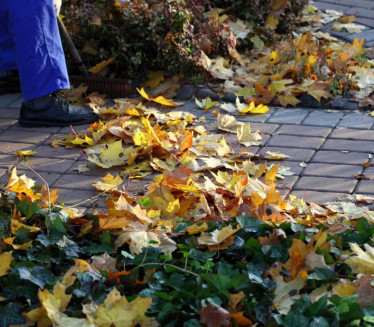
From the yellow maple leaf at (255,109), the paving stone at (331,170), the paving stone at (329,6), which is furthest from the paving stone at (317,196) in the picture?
the paving stone at (329,6)

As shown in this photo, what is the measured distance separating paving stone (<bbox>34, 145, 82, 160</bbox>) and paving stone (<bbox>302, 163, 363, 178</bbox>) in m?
1.21

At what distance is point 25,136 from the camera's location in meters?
3.86

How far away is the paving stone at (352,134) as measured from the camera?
365 cm

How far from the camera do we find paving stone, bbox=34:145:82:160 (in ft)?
11.7

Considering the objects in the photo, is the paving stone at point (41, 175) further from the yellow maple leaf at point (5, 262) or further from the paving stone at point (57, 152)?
the yellow maple leaf at point (5, 262)

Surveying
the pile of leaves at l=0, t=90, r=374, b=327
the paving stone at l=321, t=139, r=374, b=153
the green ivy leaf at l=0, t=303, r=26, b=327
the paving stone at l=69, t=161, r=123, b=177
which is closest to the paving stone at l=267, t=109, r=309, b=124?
the paving stone at l=321, t=139, r=374, b=153

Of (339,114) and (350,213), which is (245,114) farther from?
(350,213)

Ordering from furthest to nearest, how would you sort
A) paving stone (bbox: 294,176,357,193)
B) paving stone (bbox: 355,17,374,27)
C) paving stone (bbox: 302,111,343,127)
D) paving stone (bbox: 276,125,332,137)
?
paving stone (bbox: 355,17,374,27) < paving stone (bbox: 302,111,343,127) < paving stone (bbox: 276,125,332,137) < paving stone (bbox: 294,176,357,193)

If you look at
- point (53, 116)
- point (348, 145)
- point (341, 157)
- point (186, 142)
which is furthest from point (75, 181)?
point (348, 145)

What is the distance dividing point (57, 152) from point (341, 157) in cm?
151

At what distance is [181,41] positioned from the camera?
14.5ft

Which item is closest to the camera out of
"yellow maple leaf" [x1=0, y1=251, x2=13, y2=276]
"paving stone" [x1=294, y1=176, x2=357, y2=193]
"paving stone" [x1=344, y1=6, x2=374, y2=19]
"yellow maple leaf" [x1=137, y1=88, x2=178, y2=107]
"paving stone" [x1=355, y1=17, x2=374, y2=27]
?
"yellow maple leaf" [x1=0, y1=251, x2=13, y2=276]

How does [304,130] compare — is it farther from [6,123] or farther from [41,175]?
[6,123]

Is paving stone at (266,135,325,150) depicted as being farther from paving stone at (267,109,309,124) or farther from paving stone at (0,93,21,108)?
paving stone at (0,93,21,108)
